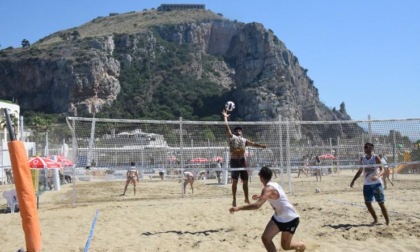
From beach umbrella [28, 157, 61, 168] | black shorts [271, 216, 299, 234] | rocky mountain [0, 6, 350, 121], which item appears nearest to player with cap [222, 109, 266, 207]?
black shorts [271, 216, 299, 234]

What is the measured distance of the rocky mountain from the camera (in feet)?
391

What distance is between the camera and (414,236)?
24.4 ft

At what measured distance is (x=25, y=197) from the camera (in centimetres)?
430

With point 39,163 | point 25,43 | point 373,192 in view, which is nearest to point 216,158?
point 39,163

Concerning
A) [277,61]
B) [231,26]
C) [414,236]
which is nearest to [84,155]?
[414,236]

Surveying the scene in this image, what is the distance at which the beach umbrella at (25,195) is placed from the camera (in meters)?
4.30

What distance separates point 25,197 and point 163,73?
453 ft

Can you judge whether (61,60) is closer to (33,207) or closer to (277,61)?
(277,61)

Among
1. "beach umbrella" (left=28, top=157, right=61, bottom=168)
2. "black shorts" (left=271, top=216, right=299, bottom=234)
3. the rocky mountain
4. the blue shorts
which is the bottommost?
"black shorts" (left=271, top=216, right=299, bottom=234)

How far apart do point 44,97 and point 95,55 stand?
1655 centimetres

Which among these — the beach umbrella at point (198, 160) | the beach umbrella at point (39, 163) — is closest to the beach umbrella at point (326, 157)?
the beach umbrella at point (198, 160)

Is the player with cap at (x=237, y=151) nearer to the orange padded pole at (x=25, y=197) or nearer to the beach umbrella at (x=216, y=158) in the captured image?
the orange padded pole at (x=25, y=197)

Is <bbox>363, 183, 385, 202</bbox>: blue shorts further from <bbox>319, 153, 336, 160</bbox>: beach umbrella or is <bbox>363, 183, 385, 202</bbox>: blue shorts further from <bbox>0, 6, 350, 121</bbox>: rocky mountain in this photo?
<bbox>0, 6, 350, 121</bbox>: rocky mountain

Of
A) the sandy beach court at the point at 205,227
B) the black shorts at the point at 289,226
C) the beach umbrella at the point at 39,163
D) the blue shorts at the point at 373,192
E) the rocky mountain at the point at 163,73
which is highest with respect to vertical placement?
the rocky mountain at the point at 163,73
